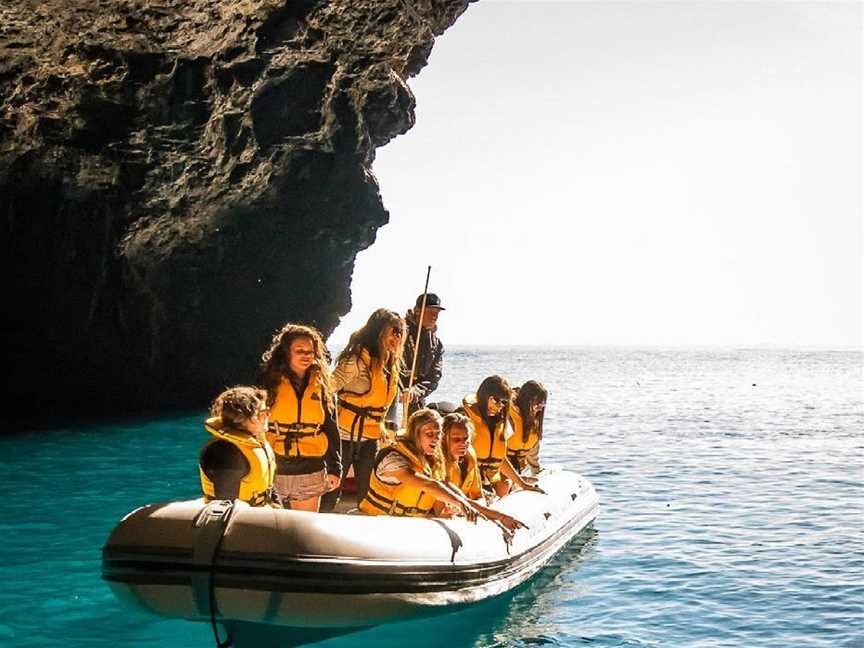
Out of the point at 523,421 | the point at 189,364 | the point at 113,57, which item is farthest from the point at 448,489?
the point at 189,364

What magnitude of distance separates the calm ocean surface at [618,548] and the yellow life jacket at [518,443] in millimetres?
1130

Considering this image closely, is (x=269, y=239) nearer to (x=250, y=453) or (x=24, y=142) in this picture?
(x=24, y=142)

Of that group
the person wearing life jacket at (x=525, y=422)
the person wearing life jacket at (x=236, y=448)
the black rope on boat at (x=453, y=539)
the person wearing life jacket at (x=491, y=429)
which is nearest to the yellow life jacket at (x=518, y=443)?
the person wearing life jacket at (x=525, y=422)

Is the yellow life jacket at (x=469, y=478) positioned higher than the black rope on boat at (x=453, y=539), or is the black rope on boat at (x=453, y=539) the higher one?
the yellow life jacket at (x=469, y=478)

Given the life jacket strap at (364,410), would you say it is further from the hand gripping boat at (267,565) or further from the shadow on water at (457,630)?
the shadow on water at (457,630)

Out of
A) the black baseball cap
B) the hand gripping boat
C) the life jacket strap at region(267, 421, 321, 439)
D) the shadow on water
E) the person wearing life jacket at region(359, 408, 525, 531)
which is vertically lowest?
the shadow on water

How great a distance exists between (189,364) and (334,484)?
63.6 ft

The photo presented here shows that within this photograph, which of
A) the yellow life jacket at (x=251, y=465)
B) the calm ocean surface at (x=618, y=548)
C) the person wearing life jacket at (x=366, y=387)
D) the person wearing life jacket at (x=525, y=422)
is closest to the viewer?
the yellow life jacket at (x=251, y=465)

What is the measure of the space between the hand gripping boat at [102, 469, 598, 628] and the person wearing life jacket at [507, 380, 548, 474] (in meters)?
3.45

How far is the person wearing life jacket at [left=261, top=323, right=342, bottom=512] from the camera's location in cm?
645

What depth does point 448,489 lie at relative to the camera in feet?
21.6

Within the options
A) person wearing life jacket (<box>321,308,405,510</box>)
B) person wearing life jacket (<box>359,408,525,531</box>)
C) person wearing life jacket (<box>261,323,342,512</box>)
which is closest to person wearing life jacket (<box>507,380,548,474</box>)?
person wearing life jacket (<box>321,308,405,510</box>)

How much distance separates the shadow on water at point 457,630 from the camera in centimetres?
575

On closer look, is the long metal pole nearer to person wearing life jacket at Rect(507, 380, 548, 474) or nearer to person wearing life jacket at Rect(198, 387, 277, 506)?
person wearing life jacket at Rect(507, 380, 548, 474)
